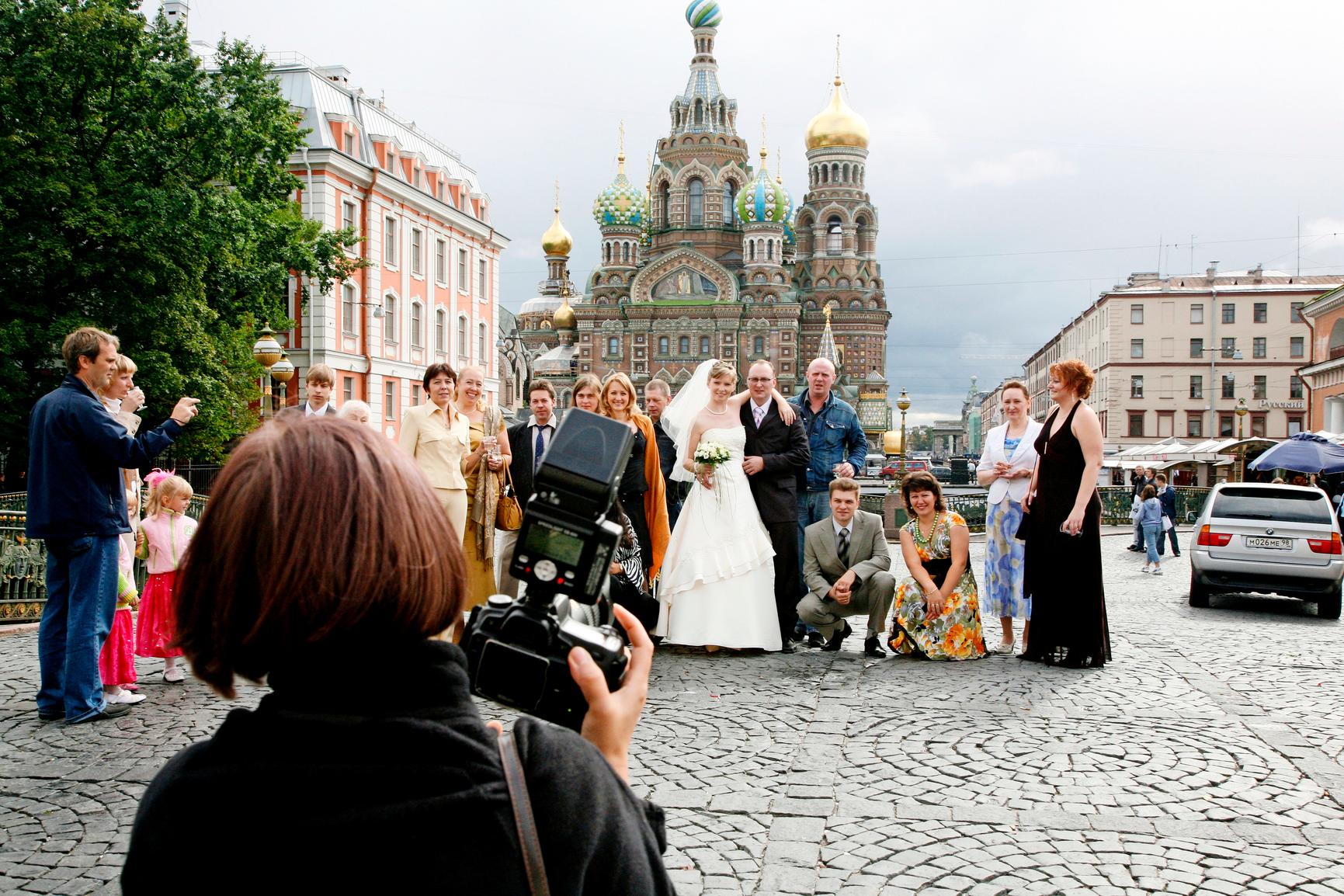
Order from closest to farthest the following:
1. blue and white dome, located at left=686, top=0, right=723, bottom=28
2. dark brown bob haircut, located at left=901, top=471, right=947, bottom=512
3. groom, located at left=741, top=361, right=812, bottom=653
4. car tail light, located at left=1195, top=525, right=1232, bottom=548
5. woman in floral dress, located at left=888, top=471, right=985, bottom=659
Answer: woman in floral dress, located at left=888, top=471, right=985, bottom=659 → dark brown bob haircut, located at left=901, top=471, right=947, bottom=512 → groom, located at left=741, top=361, right=812, bottom=653 → car tail light, located at left=1195, top=525, right=1232, bottom=548 → blue and white dome, located at left=686, top=0, right=723, bottom=28

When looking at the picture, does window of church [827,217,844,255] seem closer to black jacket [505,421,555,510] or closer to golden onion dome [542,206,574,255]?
golden onion dome [542,206,574,255]

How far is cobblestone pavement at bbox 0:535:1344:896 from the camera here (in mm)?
3676

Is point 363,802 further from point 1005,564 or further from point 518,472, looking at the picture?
point 1005,564

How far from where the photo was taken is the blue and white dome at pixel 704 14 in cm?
9294

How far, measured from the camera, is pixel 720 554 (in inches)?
319

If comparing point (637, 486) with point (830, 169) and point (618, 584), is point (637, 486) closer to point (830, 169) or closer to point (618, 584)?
point (618, 584)

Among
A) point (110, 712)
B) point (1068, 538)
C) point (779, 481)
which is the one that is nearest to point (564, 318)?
point (779, 481)

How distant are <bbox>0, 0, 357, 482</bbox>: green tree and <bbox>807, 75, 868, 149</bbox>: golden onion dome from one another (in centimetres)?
6767

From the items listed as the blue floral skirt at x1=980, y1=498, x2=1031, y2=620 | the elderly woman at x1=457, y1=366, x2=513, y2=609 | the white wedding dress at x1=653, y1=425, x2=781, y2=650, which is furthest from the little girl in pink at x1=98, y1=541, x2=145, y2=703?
the blue floral skirt at x1=980, y1=498, x2=1031, y2=620

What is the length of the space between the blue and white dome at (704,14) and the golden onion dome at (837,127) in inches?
526

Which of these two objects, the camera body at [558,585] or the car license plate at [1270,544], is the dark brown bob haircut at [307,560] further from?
the car license plate at [1270,544]

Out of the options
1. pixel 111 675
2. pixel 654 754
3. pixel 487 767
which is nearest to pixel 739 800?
pixel 654 754

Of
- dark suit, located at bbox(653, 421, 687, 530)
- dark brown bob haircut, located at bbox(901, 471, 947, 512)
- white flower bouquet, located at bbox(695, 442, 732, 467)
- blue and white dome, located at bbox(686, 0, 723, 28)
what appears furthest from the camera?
blue and white dome, located at bbox(686, 0, 723, 28)

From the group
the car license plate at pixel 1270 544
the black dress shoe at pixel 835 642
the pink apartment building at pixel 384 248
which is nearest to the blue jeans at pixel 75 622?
the black dress shoe at pixel 835 642
